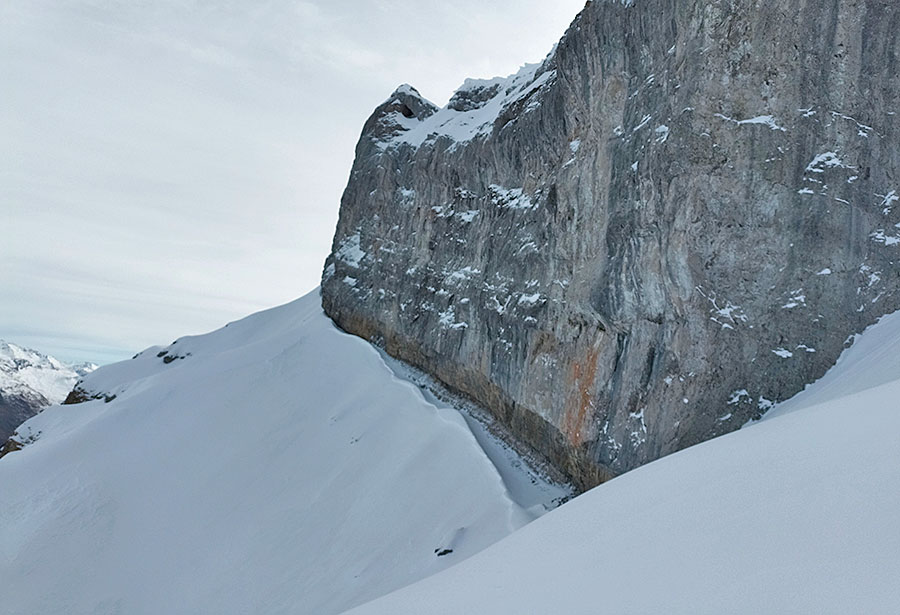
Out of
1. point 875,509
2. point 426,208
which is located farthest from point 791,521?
point 426,208

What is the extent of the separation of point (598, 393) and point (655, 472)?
654 centimetres

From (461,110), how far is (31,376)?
169552mm

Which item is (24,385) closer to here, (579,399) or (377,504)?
(377,504)

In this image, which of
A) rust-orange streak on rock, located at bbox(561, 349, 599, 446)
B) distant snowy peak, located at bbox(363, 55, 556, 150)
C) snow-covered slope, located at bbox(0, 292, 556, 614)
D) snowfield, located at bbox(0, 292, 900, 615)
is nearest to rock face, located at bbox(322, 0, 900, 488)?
rust-orange streak on rock, located at bbox(561, 349, 599, 446)

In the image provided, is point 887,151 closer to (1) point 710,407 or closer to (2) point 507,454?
(1) point 710,407

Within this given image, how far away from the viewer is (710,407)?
10516 mm

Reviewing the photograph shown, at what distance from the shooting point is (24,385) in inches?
5335

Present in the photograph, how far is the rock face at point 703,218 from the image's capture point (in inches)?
412

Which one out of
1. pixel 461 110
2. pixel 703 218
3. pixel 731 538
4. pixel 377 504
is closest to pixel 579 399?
pixel 703 218

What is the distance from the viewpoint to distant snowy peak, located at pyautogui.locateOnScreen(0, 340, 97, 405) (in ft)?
432

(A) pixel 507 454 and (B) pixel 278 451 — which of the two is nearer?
(A) pixel 507 454

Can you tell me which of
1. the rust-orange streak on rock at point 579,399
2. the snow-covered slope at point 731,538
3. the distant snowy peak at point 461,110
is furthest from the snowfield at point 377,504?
the distant snowy peak at point 461,110

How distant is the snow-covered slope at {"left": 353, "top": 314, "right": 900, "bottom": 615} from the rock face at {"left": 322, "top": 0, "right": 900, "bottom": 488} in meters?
4.47

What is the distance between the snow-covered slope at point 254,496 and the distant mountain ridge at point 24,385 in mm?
93941
